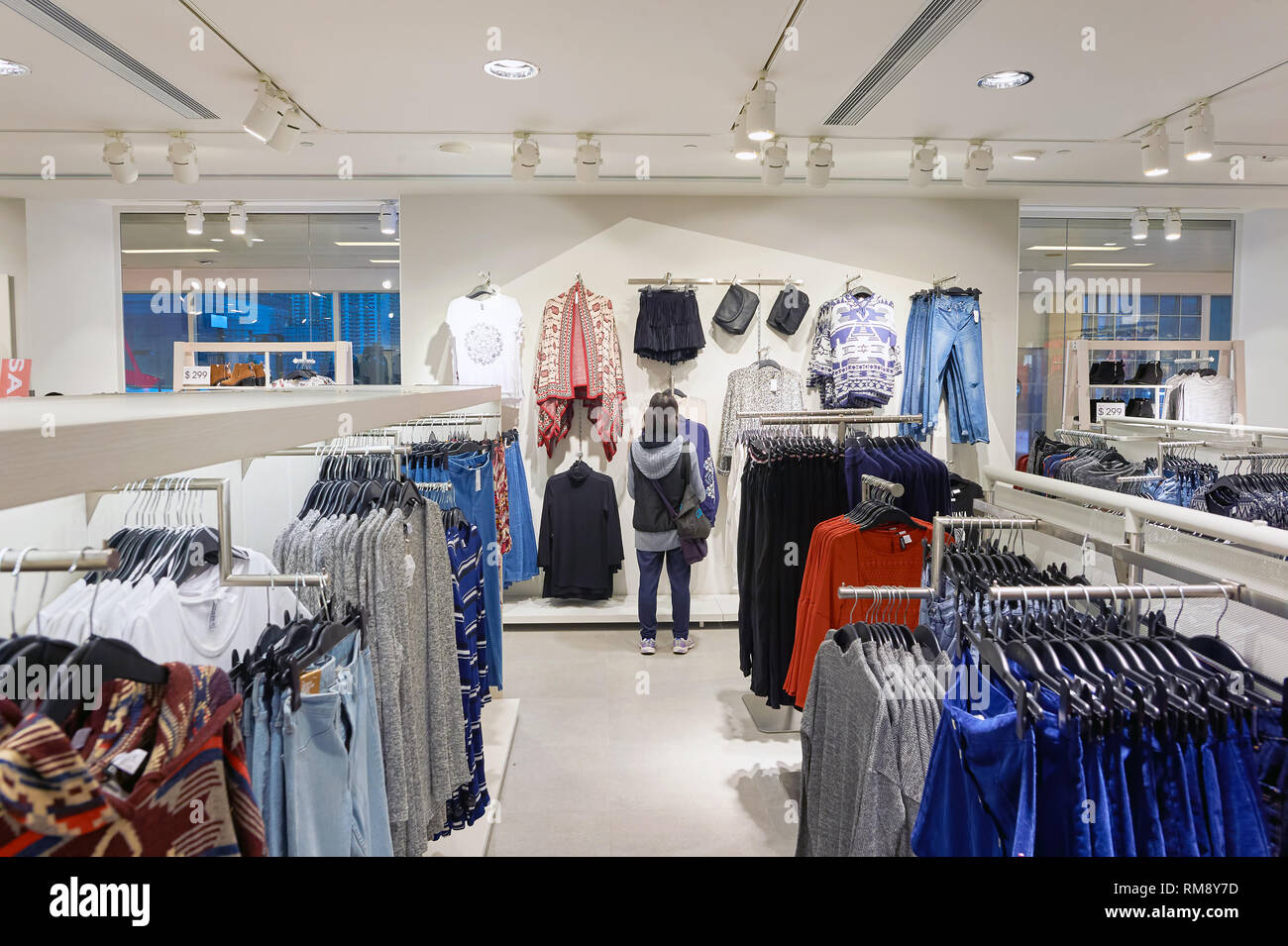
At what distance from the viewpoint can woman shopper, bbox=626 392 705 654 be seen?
4734mm

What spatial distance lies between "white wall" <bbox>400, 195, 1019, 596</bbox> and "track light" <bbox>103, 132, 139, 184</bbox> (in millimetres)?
1624

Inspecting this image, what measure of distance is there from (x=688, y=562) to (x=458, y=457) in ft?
7.21

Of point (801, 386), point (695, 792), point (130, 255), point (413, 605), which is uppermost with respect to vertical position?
point (130, 255)

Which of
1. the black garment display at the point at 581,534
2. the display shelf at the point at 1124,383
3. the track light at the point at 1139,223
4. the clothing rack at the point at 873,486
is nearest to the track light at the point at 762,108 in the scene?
the clothing rack at the point at 873,486

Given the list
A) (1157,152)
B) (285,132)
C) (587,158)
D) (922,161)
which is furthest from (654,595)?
(1157,152)

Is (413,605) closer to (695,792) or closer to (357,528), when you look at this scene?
(357,528)

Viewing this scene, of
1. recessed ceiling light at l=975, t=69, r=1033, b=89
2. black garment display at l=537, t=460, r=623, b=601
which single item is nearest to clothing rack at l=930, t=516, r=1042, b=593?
recessed ceiling light at l=975, t=69, r=1033, b=89

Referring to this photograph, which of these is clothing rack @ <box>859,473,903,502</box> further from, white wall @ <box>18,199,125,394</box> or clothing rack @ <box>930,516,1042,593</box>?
white wall @ <box>18,199,125,394</box>

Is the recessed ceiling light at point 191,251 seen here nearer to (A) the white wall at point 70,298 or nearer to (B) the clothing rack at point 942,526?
(A) the white wall at point 70,298

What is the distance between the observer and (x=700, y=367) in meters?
5.69

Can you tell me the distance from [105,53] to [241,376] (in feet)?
6.11

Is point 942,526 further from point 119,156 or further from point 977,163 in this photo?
point 119,156

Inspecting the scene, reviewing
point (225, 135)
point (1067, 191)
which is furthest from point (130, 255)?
point (1067, 191)

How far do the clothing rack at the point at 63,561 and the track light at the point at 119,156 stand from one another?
4377mm
